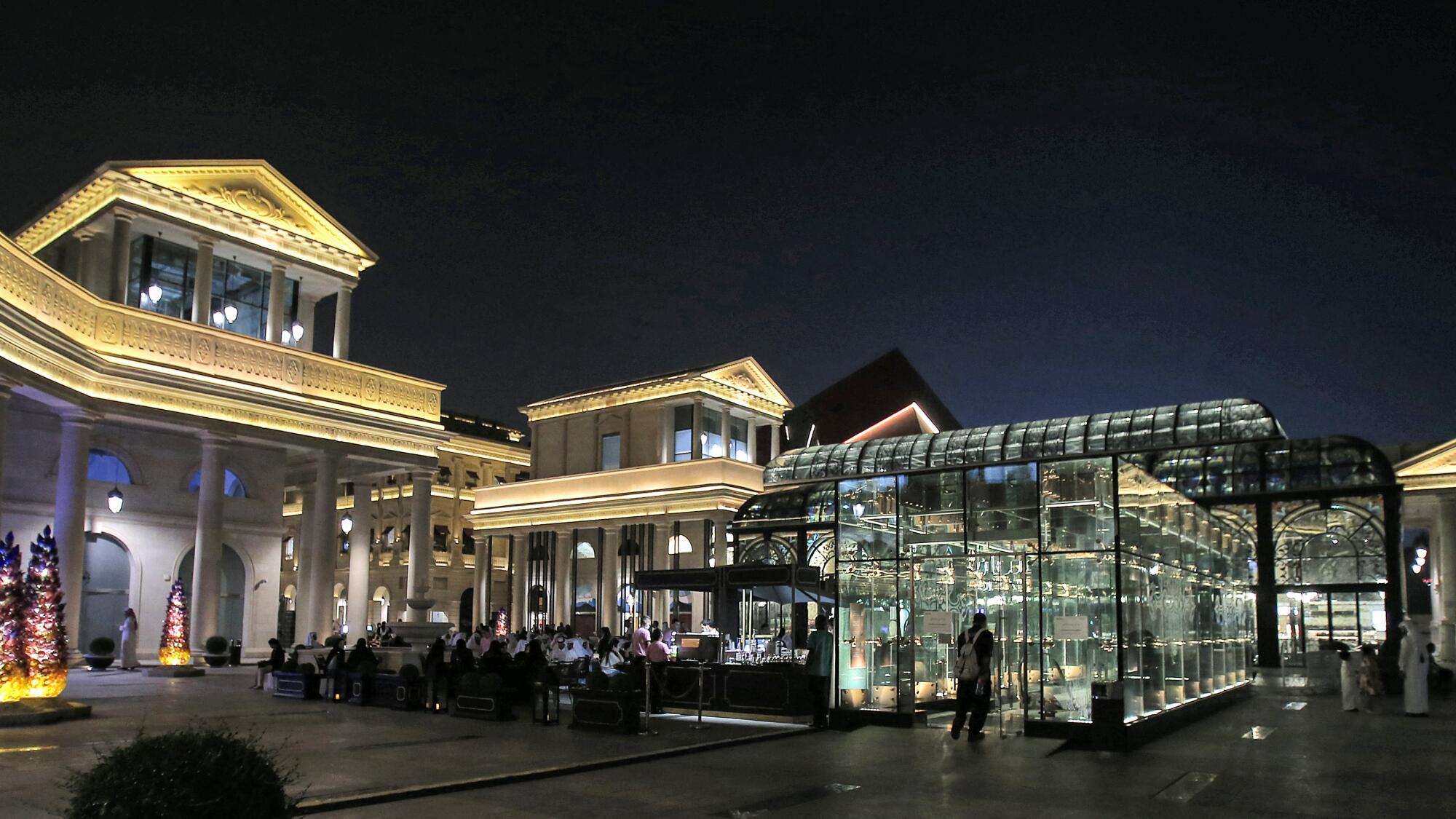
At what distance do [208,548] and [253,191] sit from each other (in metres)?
10.3

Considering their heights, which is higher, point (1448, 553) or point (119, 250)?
point (119, 250)

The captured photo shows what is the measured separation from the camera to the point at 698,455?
47.1m

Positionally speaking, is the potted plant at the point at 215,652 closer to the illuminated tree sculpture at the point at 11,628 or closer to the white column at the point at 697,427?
the illuminated tree sculpture at the point at 11,628

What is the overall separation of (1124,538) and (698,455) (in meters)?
32.2

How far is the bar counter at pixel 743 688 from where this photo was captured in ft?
58.8

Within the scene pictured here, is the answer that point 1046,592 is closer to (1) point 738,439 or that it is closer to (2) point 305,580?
(2) point 305,580

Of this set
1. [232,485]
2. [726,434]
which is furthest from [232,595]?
[726,434]

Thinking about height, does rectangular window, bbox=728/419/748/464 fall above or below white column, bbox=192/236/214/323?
below

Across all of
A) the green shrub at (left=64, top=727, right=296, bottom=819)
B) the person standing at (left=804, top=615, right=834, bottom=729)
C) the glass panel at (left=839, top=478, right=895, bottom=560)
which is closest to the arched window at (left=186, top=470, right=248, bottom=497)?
the person standing at (left=804, top=615, right=834, bottom=729)

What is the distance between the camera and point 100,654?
86.4 feet

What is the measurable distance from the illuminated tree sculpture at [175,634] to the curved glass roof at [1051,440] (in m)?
16.9

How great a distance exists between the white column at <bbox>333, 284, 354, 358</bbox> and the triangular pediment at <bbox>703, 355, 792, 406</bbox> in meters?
17.5

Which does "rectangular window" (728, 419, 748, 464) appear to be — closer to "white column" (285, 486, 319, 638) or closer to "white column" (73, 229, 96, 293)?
"white column" (285, 486, 319, 638)

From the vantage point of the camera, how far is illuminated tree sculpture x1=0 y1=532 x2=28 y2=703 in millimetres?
14945
